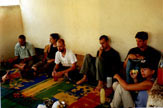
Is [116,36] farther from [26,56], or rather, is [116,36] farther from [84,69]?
[26,56]

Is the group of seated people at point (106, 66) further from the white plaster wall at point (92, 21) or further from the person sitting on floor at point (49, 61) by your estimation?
the white plaster wall at point (92, 21)

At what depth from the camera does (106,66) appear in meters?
3.65

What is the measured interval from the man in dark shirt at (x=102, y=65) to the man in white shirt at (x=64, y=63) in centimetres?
22

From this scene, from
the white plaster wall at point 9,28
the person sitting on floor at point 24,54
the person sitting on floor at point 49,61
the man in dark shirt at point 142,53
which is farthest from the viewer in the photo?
the white plaster wall at point 9,28

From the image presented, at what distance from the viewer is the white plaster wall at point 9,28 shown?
5.26m

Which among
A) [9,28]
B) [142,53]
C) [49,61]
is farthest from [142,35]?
[9,28]

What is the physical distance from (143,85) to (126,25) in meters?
1.60

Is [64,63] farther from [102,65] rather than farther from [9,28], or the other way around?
[9,28]

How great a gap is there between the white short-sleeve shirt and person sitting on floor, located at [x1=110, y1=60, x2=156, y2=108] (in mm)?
1489

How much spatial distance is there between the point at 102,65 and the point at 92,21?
108 centimetres

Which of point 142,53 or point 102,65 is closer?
point 142,53

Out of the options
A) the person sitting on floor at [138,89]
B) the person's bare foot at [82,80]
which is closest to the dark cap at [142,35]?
the person sitting on floor at [138,89]

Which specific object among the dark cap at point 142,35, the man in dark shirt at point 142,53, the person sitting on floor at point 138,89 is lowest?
the person sitting on floor at point 138,89

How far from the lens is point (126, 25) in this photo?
3574mm
